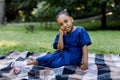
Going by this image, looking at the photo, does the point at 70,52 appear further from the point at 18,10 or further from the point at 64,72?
the point at 18,10

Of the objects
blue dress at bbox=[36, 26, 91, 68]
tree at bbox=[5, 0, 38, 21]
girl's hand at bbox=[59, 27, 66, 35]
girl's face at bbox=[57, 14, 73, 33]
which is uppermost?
girl's face at bbox=[57, 14, 73, 33]

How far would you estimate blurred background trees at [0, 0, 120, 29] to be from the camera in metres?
19.4

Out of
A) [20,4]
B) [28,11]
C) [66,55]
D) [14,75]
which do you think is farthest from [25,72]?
[28,11]

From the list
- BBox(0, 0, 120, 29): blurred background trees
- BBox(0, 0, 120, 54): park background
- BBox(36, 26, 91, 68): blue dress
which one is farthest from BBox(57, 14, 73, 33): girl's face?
BBox(0, 0, 120, 29): blurred background trees

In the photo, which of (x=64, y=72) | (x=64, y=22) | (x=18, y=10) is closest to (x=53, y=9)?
(x=18, y=10)

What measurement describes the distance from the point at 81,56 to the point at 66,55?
253mm

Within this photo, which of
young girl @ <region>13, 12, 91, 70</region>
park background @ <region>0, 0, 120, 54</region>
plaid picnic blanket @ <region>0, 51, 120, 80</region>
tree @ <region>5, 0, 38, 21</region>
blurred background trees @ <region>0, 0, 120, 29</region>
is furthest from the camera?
tree @ <region>5, 0, 38, 21</region>

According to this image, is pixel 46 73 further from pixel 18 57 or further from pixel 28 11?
pixel 28 11

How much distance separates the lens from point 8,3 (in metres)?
31.8

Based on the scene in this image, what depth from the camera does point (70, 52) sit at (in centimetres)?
621

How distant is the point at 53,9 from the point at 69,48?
45.8 feet

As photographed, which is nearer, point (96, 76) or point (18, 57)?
point (96, 76)

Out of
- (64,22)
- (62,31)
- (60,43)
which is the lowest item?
(60,43)

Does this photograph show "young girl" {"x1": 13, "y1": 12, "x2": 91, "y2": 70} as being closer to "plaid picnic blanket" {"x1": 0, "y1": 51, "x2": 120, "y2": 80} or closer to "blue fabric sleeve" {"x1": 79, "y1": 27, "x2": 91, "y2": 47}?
"blue fabric sleeve" {"x1": 79, "y1": 27, "x2": 91, "y2": 47}
